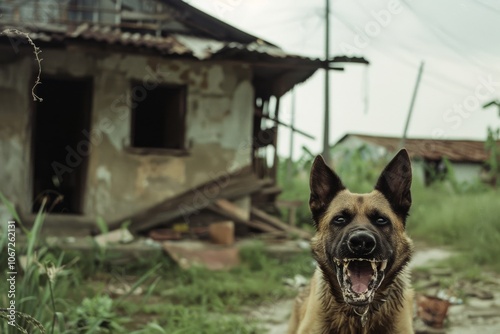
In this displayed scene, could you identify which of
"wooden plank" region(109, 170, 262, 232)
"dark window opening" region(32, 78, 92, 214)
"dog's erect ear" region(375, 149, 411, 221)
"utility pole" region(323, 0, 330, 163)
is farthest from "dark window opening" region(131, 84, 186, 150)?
"dog's erect ear" region(375, 149, 411, 221)

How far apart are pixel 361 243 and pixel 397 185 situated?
59 centimetres

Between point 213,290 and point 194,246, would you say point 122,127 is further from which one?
point 213,290

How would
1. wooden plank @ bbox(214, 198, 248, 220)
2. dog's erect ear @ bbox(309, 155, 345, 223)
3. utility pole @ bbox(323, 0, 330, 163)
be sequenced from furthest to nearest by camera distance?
utility pole @ bbox(323, 0, 330, 163) < wooden plank @ bbox(214, 198, 248, 220) < dog's erect ear @ bbox(309, 155, 345, 223)

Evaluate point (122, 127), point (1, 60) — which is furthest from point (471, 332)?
point (1, 60)

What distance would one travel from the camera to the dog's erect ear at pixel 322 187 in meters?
3.44

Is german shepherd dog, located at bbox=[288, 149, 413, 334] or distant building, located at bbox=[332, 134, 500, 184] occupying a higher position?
distant building, located at bbox=[332, 134, 500, 184]

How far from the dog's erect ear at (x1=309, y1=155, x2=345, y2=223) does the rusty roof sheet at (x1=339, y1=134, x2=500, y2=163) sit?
912 inches

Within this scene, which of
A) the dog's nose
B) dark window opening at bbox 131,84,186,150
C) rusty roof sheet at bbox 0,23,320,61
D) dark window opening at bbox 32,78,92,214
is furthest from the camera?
dark window opening at bbox 32,78,92,214

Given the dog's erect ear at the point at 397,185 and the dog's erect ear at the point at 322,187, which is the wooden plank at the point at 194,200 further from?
the dog's erect ear at the point at 397,185

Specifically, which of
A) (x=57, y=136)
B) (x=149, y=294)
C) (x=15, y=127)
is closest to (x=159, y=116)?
(x=57, y=136)

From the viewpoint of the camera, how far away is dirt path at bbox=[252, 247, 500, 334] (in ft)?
20.4

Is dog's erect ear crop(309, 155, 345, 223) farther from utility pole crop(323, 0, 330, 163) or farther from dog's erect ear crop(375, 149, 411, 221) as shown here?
utility pole crop(323, 0, 330, 163)

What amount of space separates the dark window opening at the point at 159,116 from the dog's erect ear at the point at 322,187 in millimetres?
7442

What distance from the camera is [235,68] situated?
36.3 ft
